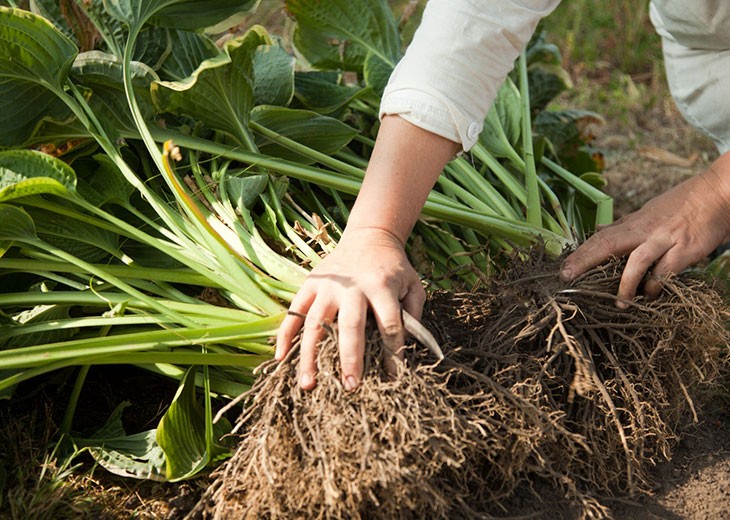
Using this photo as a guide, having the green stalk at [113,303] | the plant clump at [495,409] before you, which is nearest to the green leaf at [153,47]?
the green stalk at [113,303]

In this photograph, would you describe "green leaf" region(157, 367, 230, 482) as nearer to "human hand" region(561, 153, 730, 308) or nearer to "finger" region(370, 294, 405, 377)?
"finger" region(370, 294, 405, 377)

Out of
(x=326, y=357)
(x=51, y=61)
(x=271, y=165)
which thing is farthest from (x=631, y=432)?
(x=51, y=61)

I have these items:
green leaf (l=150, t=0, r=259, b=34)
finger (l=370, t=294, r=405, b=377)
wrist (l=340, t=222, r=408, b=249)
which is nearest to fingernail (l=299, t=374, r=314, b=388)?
finger (l=370, t=294, r=405, b=377)

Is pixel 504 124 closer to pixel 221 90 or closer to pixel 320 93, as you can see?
pixel 320 93

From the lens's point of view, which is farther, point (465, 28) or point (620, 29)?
point (620, 29)

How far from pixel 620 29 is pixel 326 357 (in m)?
3.00

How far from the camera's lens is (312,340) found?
3.41 feet

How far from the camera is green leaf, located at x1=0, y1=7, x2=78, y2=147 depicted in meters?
1.26

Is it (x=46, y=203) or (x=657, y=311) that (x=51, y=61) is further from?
(x=657, y=311)

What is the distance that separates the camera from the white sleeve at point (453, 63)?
1.15 m

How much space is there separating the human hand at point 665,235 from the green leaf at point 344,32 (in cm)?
73

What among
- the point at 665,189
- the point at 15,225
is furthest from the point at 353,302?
the point at 665,189

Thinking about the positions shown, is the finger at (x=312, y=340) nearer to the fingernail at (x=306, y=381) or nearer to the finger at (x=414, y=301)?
the fingernail at (x=306, y=381)

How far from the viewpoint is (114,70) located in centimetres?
141
